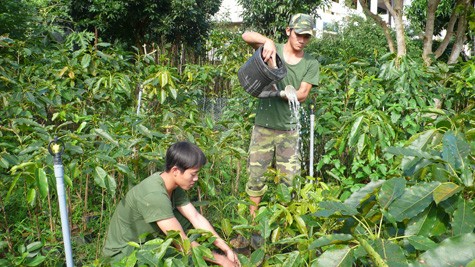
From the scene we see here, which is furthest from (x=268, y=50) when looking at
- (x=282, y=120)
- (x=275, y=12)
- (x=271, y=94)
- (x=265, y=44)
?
(x=275, y=12)

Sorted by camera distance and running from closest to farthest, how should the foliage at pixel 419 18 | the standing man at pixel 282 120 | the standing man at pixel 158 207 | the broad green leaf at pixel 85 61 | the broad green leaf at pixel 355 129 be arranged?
the standing man at pixel 158 207 < the broad green leaf at pixel 355 129 < the standing man at pixel 282 120 < the broad green leaf at pixel 85 61 < the foliage at pixel 419 18

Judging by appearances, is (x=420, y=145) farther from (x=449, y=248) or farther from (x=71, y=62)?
(x=71, y=62)

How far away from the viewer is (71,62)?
382 cm

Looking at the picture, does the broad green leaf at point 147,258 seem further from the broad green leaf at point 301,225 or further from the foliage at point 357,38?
the foliage at point 357,38

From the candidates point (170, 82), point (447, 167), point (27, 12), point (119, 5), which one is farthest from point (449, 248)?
point (119, 5)

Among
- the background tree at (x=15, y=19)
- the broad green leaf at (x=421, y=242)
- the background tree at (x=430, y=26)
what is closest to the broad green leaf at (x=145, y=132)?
the broad green leaf at (x=421, y=242)

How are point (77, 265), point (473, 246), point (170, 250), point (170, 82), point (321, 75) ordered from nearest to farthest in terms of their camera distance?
1. point (473, 246)
2. point (170, 250)
3. point (77, 265)
4. point (170, 82)
5. point (321, 75)

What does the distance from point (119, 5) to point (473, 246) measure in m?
9.46

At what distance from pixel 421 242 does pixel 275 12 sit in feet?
36.2

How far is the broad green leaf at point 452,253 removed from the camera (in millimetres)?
1016

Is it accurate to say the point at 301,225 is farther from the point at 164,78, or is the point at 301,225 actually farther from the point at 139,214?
the point at 164,78

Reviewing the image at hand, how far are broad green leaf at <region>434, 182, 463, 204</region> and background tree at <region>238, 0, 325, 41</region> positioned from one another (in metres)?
10.1

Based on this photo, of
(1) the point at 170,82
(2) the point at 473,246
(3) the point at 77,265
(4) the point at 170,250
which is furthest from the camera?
(1) the point at 170,82

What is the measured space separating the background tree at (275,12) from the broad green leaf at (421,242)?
1010 centimetres
